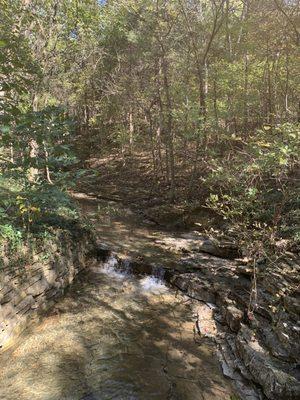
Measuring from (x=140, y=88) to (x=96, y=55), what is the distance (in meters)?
6.23

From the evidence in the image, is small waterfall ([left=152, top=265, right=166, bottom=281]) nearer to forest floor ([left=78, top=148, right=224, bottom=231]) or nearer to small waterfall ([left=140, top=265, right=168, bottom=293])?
small waterfall ([left=140, top=265, right=168, bottom=293])

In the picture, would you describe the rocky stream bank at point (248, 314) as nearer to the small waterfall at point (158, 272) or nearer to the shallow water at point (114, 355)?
the small waterfall at point (158, 272)

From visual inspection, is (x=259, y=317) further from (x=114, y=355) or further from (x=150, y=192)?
(x=150, y=192)

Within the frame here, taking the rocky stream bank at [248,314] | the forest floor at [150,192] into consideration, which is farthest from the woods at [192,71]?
the rocky stream bank at [248,314]

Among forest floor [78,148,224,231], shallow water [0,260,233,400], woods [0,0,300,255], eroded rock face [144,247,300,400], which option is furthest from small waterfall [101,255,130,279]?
woods [0,0,300,255]

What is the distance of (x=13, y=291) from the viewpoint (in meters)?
6.28

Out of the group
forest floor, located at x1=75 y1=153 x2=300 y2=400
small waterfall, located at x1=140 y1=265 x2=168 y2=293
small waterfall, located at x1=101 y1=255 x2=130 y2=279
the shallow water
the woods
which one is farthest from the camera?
the woods

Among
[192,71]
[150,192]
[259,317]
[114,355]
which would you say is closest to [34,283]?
[114,355]

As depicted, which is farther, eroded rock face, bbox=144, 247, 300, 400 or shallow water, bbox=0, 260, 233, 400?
eroded rock face, bbox=144, 247, 300, 400

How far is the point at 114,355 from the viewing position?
6051 millimetres

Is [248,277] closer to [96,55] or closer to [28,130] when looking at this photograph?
[28,130]

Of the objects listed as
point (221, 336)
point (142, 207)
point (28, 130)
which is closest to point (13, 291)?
point (28, 130)

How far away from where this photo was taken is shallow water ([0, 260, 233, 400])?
207 inches

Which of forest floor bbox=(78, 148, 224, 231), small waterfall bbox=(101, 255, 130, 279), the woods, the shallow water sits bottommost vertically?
the shallow water
